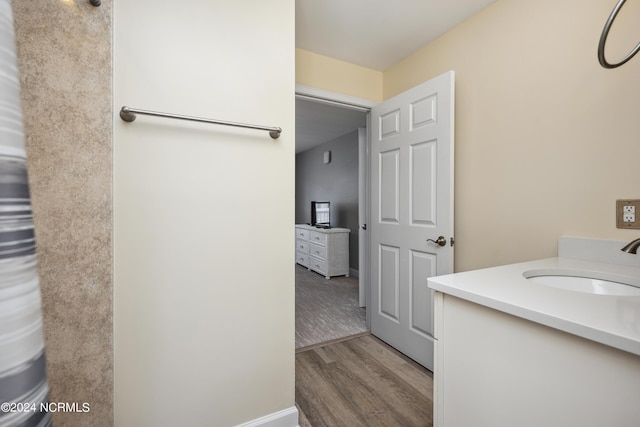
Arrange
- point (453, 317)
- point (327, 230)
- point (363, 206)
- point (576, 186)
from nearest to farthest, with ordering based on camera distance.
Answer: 1. point (453, 317)
2. point (576, 186)
3. point (363, 206)
4. point (327, 230)

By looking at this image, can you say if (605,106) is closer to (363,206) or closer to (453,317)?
(453,317)

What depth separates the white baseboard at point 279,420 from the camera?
1.27 metres

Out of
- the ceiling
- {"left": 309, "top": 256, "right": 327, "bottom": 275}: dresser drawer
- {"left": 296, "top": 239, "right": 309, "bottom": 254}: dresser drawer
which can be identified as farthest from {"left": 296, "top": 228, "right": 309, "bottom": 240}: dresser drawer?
the ceiling

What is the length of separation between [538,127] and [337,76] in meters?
1.48

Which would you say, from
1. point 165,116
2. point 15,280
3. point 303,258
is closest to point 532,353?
point 15,280

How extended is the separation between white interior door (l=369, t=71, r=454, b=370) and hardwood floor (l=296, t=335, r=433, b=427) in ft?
0.58

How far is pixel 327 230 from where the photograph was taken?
4309mm

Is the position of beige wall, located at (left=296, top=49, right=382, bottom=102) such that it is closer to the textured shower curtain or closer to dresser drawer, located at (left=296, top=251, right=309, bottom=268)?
the textured shower curtain

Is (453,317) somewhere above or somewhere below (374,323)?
above

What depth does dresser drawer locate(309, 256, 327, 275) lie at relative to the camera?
14.3ft

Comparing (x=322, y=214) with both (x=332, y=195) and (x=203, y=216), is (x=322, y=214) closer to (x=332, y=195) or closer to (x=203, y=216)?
(x=332, y=195)

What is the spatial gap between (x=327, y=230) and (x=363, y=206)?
48.9 inches

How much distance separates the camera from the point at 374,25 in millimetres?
1885

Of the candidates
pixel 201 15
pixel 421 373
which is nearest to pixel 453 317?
pixel 421 373
